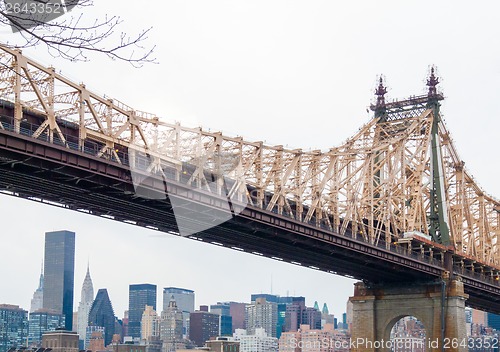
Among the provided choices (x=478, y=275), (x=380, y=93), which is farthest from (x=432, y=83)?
(x=478, y=275)

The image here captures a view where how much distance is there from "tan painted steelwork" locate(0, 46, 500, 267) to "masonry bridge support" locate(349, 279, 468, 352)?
A: 5486 mm

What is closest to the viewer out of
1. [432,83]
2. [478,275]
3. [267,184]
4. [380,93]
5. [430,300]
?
[267,184]

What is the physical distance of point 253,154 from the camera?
63.5 metres

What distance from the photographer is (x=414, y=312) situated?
3182 inches

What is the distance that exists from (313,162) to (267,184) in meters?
7.30

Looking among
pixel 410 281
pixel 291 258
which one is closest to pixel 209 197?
pixel 291 258

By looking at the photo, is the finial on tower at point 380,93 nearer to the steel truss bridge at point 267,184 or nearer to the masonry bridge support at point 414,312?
the steel truss bridge at point 267,184

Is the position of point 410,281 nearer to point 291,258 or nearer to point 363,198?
point 363,198

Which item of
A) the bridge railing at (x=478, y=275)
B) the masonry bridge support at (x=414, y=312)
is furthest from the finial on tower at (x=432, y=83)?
the masonry bridge support at (x=414, y=312)

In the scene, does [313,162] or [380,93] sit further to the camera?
[380,93]

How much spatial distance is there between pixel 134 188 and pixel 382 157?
46.3 meters

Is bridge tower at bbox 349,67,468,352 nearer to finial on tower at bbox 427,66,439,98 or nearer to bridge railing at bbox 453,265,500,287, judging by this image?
finial on tower at bbox 427,66,439,98

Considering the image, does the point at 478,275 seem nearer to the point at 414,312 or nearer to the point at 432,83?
the point at 414,312

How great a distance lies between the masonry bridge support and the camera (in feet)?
255
